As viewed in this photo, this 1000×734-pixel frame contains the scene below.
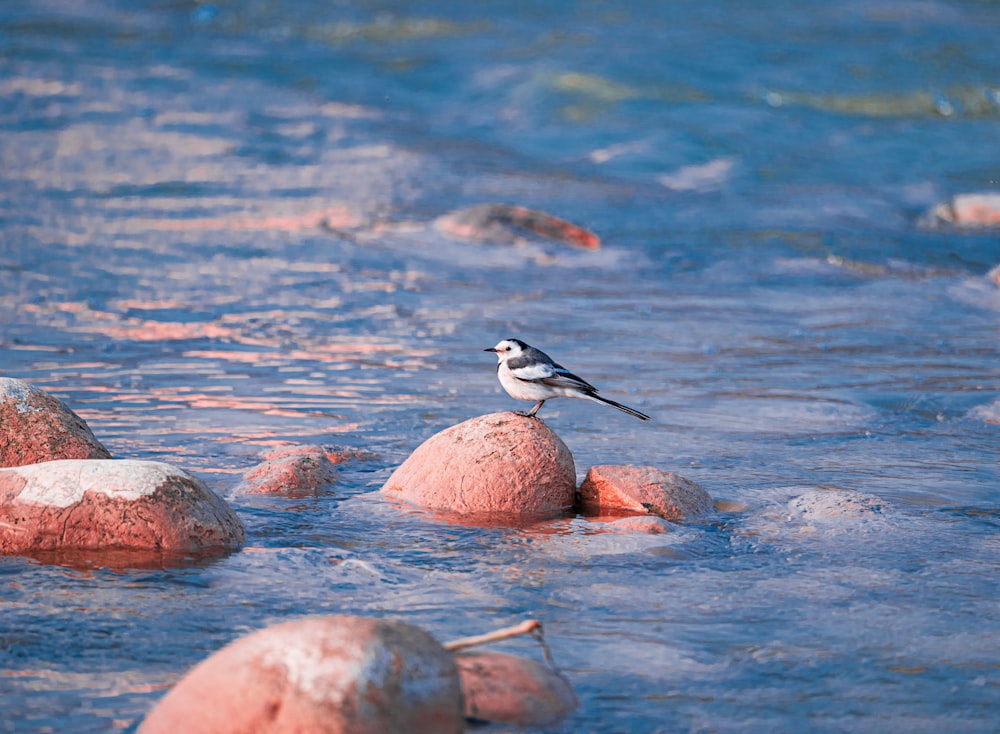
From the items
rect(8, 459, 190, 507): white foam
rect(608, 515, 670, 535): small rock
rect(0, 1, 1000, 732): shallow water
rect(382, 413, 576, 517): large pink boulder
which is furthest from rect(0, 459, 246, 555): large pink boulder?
rect(608, 515, 670, 535): small rock

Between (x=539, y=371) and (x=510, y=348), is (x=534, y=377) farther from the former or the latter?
(x=510, y=348)

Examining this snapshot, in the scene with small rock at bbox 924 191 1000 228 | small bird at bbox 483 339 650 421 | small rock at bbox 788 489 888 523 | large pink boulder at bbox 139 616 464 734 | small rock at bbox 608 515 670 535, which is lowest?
small rock at bbox 788 489 888 523

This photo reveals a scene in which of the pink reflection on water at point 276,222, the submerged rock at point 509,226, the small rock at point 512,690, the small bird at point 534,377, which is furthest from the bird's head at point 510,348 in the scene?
the pink reflection on water at point 276,222

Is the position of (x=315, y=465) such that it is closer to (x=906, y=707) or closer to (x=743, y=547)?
(x=743, y=547)

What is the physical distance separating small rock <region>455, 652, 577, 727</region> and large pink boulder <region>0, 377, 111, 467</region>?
2.93 metres

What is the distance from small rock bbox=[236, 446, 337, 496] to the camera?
666 cm

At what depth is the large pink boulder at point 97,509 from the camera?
5.46 m

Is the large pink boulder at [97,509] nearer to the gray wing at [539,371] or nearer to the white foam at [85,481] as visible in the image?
the white foam at [85,481]

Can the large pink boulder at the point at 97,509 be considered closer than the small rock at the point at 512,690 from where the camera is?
No

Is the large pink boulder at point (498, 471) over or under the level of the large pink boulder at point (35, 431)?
under

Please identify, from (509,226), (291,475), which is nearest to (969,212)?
(509,226)

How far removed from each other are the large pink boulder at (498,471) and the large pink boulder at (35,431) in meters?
1.65

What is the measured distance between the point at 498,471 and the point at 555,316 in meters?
5.86

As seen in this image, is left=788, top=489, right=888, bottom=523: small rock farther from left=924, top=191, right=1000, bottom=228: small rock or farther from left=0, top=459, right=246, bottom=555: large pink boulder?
left=924, top=191, right=1000, bottom=228: small rock
